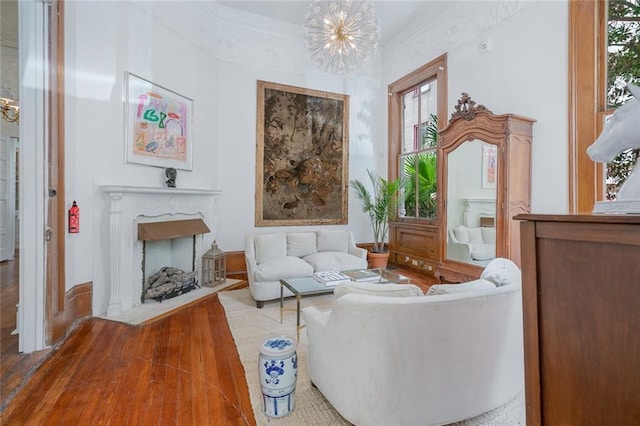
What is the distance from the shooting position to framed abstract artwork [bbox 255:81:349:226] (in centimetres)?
519

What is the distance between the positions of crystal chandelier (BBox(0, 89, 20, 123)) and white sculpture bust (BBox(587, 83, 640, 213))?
6.09m

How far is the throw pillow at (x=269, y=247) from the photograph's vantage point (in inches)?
160

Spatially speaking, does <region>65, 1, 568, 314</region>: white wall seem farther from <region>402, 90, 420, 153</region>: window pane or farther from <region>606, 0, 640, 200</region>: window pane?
<region>402, 90, 420, 153</region>: window pane

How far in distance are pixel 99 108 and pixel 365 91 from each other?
4.59 m

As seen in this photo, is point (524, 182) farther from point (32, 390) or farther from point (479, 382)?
point (32, 390)

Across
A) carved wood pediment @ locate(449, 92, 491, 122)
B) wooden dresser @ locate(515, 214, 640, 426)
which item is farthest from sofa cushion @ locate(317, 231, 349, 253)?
wooden dresser @ locate(515, 214, 640, 426)

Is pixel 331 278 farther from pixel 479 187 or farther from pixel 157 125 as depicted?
pixel 157 125

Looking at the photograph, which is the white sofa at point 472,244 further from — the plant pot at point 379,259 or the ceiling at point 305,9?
the ceiling at point 305,9

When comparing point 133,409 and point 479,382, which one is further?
point 133,409

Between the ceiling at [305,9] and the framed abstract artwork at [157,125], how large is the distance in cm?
195

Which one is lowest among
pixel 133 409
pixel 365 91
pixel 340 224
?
pixel 133 409

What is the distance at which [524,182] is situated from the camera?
11.6ft

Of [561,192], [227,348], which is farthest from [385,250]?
[227,348]

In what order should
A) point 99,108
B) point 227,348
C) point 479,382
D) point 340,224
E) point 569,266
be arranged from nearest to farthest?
point 569,266 → point 479,382 → point 227,348 → point 99,108 → point 340,224
